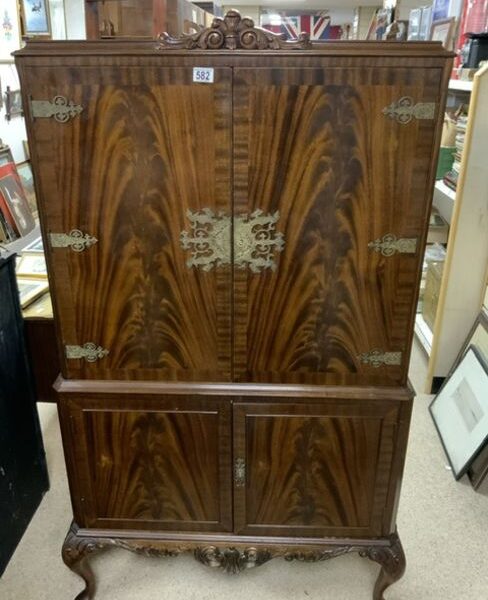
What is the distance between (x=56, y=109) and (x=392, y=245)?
2.33 feet

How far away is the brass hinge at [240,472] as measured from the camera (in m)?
1.37

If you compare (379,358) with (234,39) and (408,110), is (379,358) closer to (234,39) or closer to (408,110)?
(408,110)

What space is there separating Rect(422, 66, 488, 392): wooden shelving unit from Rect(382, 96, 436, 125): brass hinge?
113cm

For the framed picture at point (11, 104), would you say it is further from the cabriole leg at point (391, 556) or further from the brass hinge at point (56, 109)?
the cabriole leg at point (391, 556)

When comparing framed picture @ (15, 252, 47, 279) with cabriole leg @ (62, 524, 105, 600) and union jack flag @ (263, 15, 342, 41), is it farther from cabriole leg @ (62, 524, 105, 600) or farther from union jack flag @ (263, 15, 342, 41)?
union jack flag @ (263, 15, 342, 41)

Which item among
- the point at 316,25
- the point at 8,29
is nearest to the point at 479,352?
the point at 8,29

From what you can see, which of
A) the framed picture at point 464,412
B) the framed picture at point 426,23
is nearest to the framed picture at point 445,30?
the framed picture at point 426,23

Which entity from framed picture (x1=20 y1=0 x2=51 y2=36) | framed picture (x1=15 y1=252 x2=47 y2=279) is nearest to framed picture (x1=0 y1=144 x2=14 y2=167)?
framed picture (x1=15 y1=252 x2=47 y2=279)

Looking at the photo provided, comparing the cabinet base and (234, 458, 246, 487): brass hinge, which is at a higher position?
(234, 458, 246, 487): brass hinge

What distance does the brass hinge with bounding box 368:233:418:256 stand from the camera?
1150 mm

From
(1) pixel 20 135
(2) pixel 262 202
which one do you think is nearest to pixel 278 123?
(2) pixel 262 202

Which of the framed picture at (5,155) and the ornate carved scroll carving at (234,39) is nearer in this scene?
the ornate carved scroll carving at (234,39)

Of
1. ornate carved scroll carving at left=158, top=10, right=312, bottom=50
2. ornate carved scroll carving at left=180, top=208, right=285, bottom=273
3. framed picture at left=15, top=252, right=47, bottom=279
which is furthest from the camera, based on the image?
framed picture at left=15, top=252, right=47, bottom=279

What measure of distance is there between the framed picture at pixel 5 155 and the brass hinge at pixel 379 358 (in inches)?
79.3
